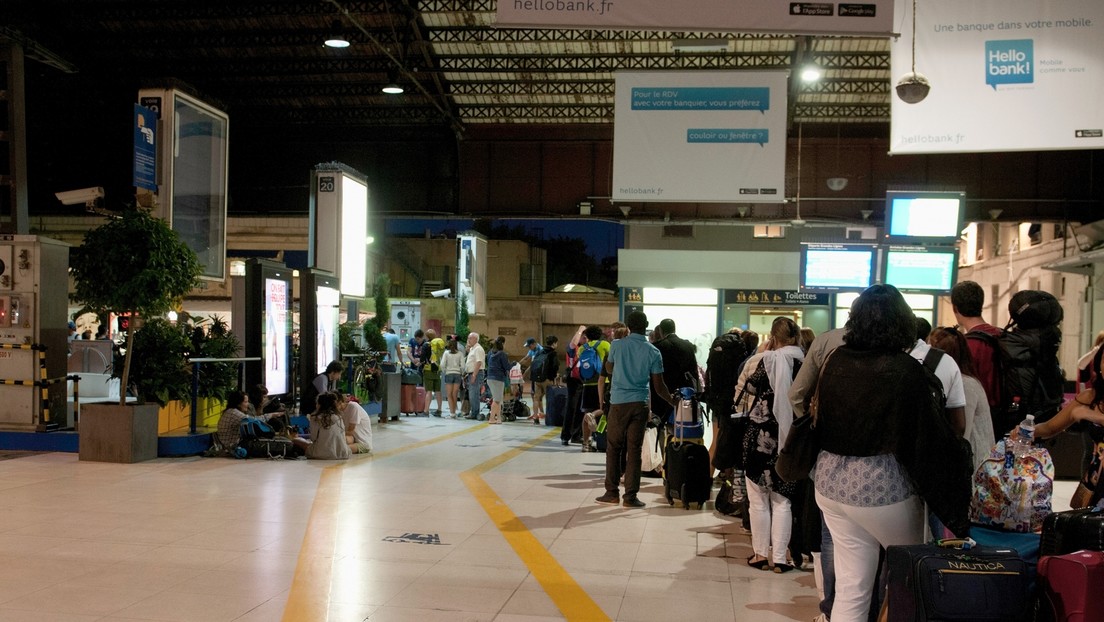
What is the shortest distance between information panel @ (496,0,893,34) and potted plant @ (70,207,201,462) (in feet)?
18.1

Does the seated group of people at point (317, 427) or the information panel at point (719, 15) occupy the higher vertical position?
the information panel at point (719, 15)

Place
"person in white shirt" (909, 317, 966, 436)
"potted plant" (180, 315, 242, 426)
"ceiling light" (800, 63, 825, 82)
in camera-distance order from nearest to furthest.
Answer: "person in white shirt" (909, 317, 966, 436) → "potted plant" (180, 315, 242, 426) → "ceiling light" (800, 63, 825, 82)

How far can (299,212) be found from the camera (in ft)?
68.7

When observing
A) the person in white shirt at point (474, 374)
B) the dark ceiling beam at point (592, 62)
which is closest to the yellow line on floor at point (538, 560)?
the person in white shirt at point (474, 374)

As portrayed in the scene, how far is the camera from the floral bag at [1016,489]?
3.70 m

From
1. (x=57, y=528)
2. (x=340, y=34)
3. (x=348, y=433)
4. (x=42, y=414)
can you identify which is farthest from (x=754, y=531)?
(x=340, y=34)

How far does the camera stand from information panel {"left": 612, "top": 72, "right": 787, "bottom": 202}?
11.7 meters

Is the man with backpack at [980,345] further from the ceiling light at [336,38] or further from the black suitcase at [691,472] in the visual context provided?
the ceiling light at [336,38]

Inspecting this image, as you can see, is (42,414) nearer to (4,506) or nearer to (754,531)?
(4,506)

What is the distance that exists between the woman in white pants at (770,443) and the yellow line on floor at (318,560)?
264cm

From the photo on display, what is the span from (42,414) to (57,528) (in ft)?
16.5

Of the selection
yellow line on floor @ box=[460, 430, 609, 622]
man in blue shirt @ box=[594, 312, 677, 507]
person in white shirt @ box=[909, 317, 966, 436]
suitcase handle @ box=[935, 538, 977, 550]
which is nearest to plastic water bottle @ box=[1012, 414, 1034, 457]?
person in white shirt @ box=[909, 317, 966, 436]

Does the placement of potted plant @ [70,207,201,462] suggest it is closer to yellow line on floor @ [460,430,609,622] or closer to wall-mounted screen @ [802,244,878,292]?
yellow line on floor @ [460,430,609,622]

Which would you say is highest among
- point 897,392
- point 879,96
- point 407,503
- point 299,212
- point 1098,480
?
point 879,96
